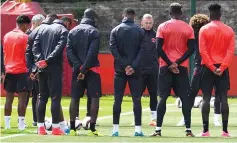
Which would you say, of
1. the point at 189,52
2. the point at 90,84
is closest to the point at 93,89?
the point at 90,84

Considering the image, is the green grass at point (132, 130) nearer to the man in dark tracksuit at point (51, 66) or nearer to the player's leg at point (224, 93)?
the player's leg at point (224, 93)

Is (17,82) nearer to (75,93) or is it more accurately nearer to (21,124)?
(21,124)

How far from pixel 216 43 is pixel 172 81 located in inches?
38.2

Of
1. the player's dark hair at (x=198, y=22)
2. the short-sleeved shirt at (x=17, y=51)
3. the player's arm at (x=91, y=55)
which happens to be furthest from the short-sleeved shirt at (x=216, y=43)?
the short-sleeved shirt at (x=17, y=51)

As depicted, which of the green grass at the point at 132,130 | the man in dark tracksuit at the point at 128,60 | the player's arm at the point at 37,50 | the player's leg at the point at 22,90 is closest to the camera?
the green grass at the point at 132,130

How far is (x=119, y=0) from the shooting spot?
4112 cm

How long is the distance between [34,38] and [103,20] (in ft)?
70.9

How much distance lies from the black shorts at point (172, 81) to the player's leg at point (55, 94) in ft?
5.71

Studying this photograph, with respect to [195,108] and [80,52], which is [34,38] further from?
[195,108]

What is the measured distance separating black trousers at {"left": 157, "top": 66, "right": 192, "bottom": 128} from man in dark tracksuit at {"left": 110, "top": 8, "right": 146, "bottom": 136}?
392 millimetres

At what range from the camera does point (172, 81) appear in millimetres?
15617

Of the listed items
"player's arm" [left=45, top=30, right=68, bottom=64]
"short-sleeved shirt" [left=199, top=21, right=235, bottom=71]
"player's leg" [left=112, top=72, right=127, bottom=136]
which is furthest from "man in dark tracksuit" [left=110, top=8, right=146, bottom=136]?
"short-sleeved shirt" [left=199, top=21, right=235, bottom=71]

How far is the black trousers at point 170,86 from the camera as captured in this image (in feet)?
50.9

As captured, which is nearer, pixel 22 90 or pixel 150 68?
pixel 22 90
